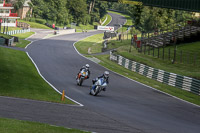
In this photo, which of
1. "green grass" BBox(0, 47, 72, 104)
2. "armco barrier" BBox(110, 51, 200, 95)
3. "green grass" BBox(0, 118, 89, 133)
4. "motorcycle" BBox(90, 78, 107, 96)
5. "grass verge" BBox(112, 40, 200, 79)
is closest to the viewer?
"green grass" BBox(0, 118, 89, 133)

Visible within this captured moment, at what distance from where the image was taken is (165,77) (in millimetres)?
36594

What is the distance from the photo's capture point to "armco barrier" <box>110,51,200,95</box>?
32.2m

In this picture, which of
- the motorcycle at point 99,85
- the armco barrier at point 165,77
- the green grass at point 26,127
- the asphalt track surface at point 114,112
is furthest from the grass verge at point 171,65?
the green grass at point 26,127

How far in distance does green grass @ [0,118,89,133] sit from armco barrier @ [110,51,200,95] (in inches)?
765

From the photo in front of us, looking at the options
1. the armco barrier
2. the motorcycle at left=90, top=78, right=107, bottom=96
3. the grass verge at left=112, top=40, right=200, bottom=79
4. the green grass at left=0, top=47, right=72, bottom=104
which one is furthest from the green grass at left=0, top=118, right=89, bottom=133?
the grass verge at left=112, top=40, right=200, bottom=79

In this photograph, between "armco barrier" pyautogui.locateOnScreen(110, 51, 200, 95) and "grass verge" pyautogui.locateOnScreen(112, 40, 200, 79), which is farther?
"grass verge" pyautogui.locateOnScreen(112, 40, 200, 79)

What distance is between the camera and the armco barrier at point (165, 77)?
32225 mm

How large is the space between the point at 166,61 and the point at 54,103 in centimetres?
2762

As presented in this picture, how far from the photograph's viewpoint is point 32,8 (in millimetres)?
120312

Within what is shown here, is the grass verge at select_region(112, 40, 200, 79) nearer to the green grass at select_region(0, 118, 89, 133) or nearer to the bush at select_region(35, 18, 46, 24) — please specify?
the green grass at select_region(0, 118, 89, 133)

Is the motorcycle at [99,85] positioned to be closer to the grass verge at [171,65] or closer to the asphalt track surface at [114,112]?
the asphalt track surface at [114,112]

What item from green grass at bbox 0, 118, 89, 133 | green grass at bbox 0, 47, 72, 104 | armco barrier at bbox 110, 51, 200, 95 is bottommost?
armco barrier at bbox 110, 51, 200, 95

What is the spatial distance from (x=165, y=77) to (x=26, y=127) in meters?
24.4

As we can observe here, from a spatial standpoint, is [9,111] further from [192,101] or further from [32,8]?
[32,8]
